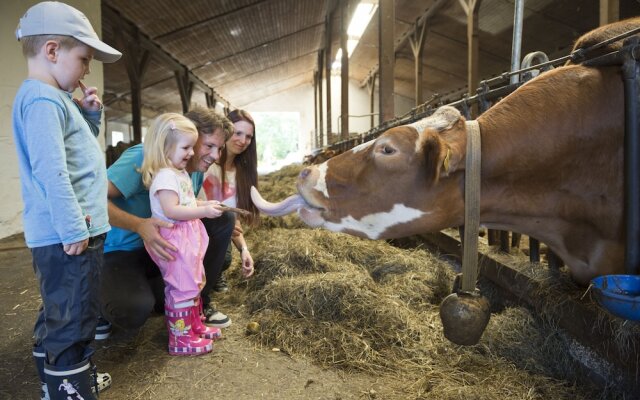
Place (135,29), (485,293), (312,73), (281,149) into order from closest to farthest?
(485,293) < (135,29) < (312,73) < (281,149)

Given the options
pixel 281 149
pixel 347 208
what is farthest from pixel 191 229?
pixel 281 149

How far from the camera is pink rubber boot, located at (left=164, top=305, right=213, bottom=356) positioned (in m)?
2.33

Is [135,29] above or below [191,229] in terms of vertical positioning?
above

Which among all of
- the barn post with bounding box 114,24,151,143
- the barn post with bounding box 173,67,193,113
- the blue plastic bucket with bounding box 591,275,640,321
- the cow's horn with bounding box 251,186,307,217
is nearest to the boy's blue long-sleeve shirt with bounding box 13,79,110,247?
the cow's horn with bounding box 251,186,307,217

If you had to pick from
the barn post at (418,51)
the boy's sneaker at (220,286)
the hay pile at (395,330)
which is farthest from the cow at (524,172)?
the barn post at (418,51)

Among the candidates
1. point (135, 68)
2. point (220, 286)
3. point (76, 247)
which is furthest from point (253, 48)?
point (76, 247)

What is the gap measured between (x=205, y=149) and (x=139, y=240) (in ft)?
2.28

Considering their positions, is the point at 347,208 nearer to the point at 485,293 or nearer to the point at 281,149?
the point at 485,293

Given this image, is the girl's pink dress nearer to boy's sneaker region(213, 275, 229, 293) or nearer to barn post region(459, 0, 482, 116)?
boy's sneaker region(213, 275, 229, 293)

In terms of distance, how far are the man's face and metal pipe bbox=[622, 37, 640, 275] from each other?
205cm

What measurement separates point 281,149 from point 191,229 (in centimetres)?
3999

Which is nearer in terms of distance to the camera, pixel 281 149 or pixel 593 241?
pixel 593 241

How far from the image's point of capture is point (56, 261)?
1652 mm

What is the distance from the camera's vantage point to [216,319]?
2717 mm
